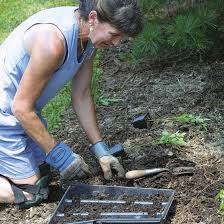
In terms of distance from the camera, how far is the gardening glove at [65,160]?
3.07 metres

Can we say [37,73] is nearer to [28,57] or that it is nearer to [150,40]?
[28,57]

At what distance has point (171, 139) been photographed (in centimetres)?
357

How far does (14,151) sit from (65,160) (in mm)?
372

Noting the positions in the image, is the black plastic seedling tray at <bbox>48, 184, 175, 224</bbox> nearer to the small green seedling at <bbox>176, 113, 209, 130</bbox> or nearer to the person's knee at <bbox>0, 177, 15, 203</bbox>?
the person's knee at <bbox>0, 177, 15, 203</bbox>

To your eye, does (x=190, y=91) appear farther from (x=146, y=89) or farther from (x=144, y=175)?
(x=144, y=175)

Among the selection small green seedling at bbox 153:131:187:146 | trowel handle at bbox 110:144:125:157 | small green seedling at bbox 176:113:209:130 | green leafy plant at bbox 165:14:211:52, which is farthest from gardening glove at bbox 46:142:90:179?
green leafy plant at bbox 165:14:211:52

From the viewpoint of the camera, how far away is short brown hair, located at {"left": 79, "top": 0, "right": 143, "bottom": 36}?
2740 mm

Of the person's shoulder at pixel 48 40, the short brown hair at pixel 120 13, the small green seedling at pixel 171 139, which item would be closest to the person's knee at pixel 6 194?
the person's shoulder at pixel 48 40

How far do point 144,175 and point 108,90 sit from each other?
1.46 metres

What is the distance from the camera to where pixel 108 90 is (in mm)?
4566

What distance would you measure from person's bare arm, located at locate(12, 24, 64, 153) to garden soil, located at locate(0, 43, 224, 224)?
0.51m

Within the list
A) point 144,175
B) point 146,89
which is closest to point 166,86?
point 146,89

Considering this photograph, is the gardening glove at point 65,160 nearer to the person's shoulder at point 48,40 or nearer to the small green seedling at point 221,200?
the person's shoulder at point 48,40

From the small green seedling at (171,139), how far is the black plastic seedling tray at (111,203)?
22.9 inches
